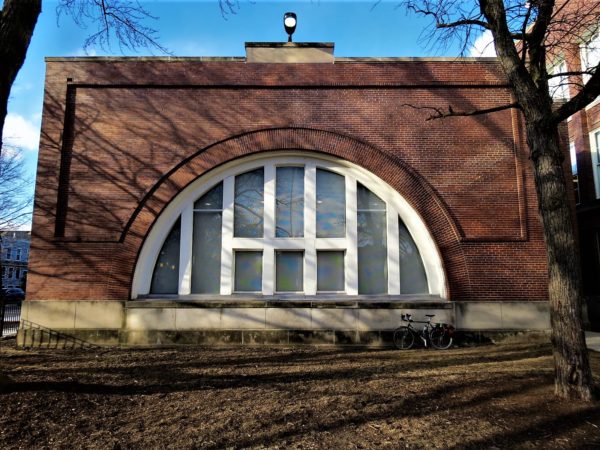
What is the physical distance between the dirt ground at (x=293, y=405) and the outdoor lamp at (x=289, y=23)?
380 inches

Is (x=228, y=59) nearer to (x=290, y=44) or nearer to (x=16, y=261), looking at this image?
(x=290, y=44)

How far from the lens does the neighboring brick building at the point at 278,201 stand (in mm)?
11070

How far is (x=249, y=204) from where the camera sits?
39.6ft

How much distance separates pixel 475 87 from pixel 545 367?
7.93 m

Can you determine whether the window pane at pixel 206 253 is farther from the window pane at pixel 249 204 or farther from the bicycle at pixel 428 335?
the bicycle at pixel 428 335

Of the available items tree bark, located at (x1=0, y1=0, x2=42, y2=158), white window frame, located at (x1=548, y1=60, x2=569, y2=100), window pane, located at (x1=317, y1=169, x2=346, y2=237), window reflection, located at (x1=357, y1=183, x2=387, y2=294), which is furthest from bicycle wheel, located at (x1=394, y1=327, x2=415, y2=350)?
tree bark, located at (x1=0, y1=0, x2=42, y2=158)

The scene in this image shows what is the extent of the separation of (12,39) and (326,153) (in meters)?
7.59

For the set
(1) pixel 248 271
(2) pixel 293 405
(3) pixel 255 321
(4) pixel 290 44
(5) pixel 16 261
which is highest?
(4) pixel 290 44

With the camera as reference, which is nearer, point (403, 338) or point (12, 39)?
point (12, 39)

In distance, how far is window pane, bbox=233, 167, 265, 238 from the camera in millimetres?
11945

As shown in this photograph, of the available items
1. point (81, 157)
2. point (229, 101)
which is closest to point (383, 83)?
point (229, 101)

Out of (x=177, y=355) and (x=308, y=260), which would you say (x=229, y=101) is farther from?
(x=177, y=355)

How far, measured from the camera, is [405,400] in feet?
19.4

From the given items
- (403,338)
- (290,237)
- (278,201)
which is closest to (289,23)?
(278,201)
